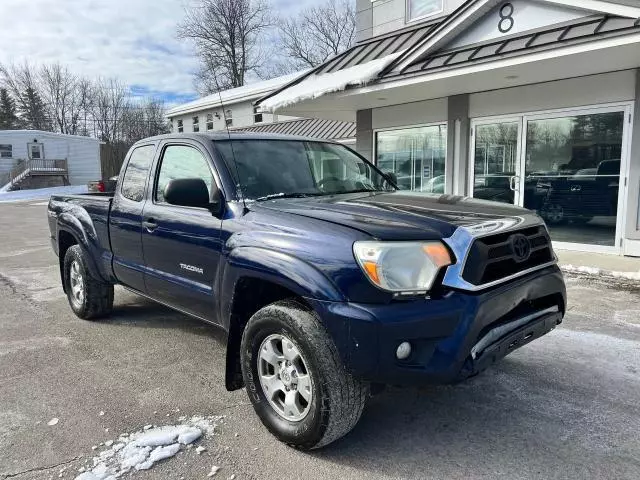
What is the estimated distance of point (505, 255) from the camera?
2803mm

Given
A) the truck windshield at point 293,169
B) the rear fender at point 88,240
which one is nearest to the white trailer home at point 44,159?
the rear fender at point 88,240

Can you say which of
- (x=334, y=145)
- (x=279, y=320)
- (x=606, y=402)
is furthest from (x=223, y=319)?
(x=606, y=402)

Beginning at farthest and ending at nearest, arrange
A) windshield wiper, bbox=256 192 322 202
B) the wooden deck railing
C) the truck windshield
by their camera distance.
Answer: the wooden deck railing → the truck windshield → windshield wiper, bbox=256 192 322 202

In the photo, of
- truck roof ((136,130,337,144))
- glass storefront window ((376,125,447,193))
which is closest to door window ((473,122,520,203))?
glass storefront window ((376,125,447,193))

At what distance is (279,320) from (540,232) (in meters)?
1.77

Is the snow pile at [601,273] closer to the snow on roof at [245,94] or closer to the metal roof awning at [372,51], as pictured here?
the metal roof awning at [372,51]

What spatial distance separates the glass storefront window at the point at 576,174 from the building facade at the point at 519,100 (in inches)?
0.7

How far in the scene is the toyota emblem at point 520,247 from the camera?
287 cm

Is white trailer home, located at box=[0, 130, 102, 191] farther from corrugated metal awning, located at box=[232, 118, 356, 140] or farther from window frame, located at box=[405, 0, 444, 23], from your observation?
window frame, located at box=[405, 0, 444, 23]

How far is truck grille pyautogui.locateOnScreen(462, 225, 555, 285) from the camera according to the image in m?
2.60

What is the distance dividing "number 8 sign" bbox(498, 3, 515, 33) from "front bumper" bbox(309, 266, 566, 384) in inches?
267

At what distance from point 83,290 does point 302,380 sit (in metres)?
3.41

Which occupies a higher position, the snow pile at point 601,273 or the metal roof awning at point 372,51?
the metal roof awning at point 372,51

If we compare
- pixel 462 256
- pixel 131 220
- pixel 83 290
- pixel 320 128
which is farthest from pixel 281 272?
pixel 320 128
